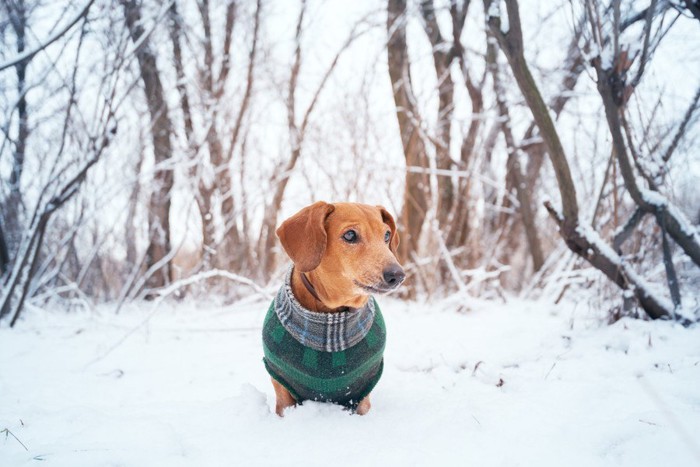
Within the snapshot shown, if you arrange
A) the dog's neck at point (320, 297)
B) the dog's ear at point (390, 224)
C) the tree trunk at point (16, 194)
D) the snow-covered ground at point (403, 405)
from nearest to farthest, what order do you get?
the snow-covered ground at point (403, 405)
the dog's neck at point (320, 297)
the dog's ear at point (390, 224)
the tree trunk at point (16, 194)

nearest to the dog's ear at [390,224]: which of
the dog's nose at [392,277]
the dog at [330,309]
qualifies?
the dog at [330,309]

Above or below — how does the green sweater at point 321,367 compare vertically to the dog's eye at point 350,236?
below

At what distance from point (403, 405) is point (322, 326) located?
59 cm

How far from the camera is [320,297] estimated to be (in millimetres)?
1849

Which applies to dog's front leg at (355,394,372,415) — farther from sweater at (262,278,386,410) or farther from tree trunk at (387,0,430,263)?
tree trunk at (387,0,430,263)

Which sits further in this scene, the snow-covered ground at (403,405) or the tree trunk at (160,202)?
the tree trunk at (160,202)

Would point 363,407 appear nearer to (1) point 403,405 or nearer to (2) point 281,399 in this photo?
(1) point 403,405

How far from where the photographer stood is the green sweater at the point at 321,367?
1.76m

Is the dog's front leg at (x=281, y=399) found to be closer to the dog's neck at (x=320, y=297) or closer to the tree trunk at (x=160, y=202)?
the dog's neck at (x=320, y=297)

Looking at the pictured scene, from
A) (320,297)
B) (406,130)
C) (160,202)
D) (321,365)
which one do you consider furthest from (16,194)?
(321,365)

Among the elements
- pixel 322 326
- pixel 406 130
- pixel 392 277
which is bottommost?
pixel 322 326

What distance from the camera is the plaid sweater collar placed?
1.78 m

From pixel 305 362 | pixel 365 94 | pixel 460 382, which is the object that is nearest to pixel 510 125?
pixel 365 94

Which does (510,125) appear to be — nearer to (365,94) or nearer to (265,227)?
(365,94)
